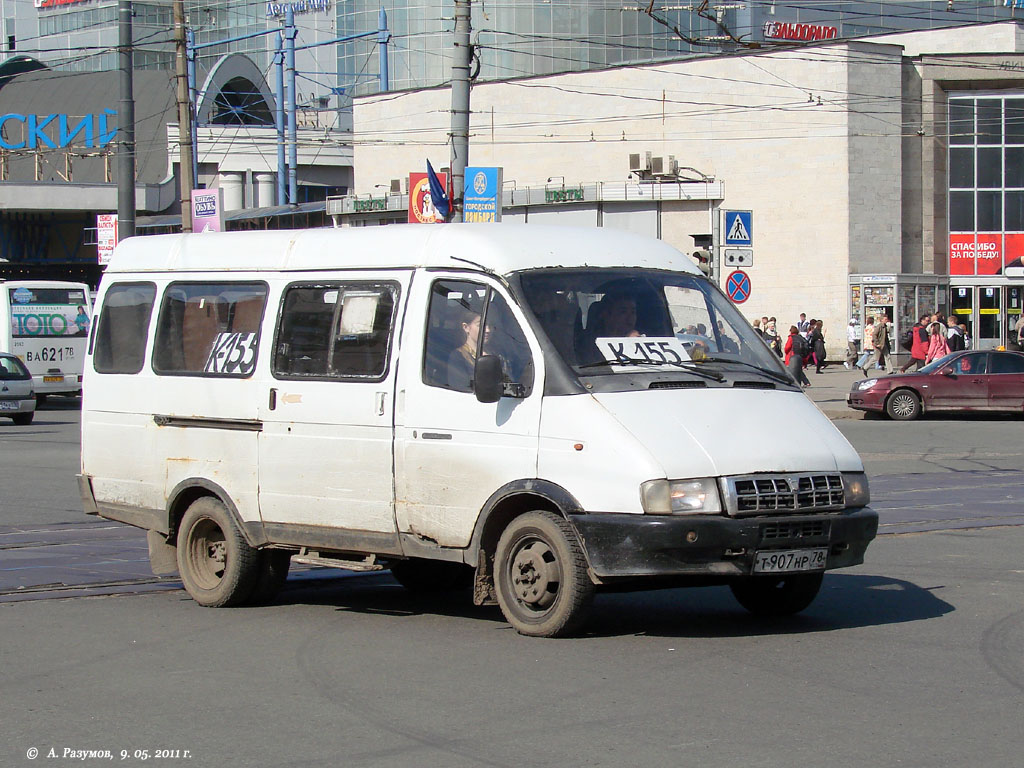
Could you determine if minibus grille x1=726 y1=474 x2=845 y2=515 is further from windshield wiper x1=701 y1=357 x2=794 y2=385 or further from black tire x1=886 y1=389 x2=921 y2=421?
black tire x1=886 y1=389 x2=921 y2=421

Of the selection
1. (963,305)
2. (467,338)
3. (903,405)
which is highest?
(963,305)

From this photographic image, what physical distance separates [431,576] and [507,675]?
277 centimetres

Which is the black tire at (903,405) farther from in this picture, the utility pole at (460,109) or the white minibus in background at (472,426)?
the white minibus in background at (472,426)

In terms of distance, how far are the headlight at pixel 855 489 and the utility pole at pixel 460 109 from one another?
12.4 meters

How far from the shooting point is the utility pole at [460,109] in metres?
19.7

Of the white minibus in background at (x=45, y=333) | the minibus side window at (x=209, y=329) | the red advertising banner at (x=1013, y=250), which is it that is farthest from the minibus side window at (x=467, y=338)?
the red advertising banner at (x=1013, y=250)

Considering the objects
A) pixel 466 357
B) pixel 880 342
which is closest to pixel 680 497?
pixel 466 357

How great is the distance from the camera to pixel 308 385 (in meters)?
8.73

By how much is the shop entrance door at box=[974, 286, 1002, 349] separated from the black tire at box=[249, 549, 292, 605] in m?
40.9

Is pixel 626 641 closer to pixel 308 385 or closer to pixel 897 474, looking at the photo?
pixel 308 385

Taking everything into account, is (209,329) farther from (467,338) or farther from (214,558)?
(467,338)

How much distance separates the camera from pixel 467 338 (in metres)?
8.17

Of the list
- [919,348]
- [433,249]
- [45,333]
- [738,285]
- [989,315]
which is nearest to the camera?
[433,249]

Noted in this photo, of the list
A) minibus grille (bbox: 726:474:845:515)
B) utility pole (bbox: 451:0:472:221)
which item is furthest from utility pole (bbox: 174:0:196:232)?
minibus grille (bbox: 726:474:845:515)
